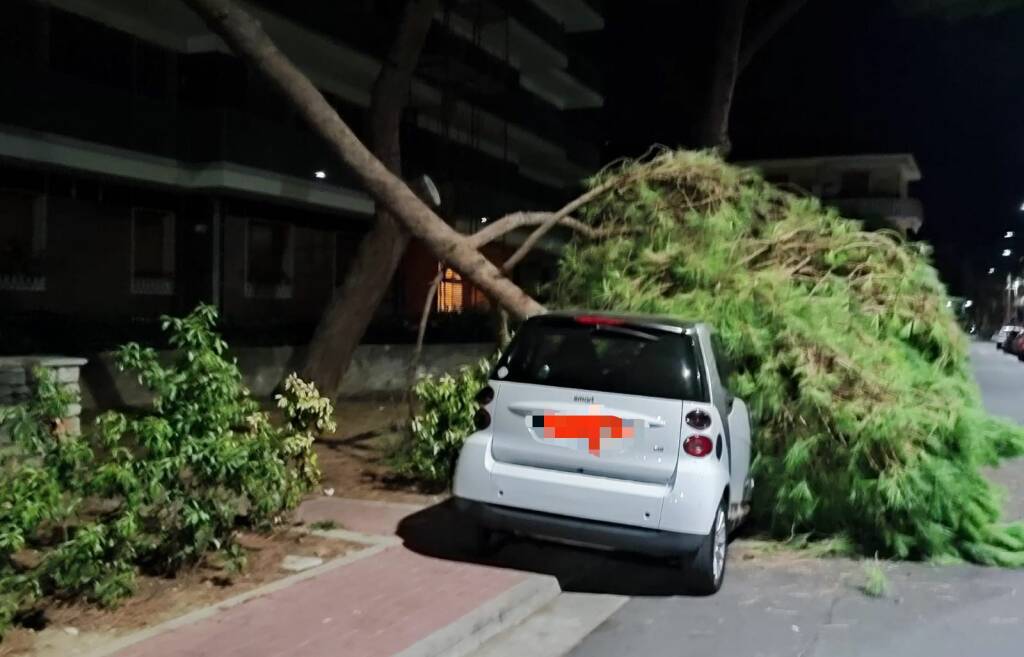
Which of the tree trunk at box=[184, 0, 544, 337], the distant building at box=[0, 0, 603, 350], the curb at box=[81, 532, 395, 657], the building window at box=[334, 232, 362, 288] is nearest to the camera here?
the curb at box=[81, 532, 395, 657]

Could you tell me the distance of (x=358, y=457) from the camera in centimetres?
1055

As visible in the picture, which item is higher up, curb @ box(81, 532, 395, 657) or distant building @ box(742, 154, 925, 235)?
distant building @ box(742, 154, 925, 235)

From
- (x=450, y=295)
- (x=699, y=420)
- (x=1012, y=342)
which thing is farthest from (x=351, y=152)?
(x=1012, y=342)

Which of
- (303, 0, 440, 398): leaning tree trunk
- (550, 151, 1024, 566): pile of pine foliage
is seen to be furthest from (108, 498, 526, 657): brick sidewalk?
(303, 0, 440, 398): leaning tree trunk

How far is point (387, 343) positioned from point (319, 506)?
10.5m

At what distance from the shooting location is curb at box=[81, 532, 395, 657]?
15.4 ft

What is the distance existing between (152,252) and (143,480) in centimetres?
1446

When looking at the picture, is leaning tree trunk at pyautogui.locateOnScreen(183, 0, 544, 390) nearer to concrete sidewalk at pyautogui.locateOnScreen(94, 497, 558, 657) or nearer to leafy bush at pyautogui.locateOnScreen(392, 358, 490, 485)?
leafy bush at pyautogui.locateOnScreen(392, 358, 490, 485)

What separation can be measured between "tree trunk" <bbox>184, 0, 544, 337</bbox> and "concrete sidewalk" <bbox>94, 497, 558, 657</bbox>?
338 centimetres

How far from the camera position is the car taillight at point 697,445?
5.88 metres

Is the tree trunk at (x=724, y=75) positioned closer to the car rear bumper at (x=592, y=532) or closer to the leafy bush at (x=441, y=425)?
the leafy bush at (x=441, y=425)

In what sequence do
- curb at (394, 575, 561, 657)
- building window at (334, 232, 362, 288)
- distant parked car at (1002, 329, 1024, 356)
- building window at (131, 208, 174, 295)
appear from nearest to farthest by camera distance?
curb at (394, 575, 561, 657) → building window at (131, 208, 174, 295) → building window at (334, 232, 362, 288) → distant parked car at (1002, 329, 1024, 356)

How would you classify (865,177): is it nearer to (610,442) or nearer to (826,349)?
(826,349)

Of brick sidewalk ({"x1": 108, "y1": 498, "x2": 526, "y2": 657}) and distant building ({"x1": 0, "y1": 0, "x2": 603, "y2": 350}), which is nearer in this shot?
brick sidewalk ({"x1": 108, "y1": 498, "x2": 526, "y2": 657})
